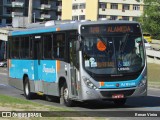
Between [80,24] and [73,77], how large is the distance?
1735mm

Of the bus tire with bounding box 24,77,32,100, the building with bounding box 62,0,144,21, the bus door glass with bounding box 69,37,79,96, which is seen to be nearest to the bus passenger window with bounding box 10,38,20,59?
the bus tire with bounding box 24,77,32,100

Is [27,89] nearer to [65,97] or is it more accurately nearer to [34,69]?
[34,69]

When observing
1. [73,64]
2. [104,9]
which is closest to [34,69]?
[73,64]

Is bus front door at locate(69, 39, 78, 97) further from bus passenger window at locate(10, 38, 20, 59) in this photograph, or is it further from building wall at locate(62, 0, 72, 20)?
building wall at locate(62, 0, 72, 20)

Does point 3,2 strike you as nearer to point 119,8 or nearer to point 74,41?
point 119,8

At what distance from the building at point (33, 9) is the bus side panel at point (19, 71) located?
10354cm

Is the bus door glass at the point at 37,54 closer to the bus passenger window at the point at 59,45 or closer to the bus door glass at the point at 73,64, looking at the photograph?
the bus passenger window at the point at 59,45

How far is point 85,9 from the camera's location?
123m

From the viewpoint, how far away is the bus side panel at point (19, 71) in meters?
22.3

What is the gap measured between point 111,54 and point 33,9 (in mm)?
121290

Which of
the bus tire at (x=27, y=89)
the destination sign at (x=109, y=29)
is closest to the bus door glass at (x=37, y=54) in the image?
the bus tire at (x=27, y=89)

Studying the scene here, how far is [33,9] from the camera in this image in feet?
451

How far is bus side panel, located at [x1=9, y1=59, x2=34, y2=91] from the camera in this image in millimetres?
22264

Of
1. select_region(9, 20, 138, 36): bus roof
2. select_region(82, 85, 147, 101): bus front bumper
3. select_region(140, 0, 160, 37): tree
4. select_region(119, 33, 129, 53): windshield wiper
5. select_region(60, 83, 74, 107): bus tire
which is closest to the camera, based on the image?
select_region(82, 85, 147, 101): bus front bumper
